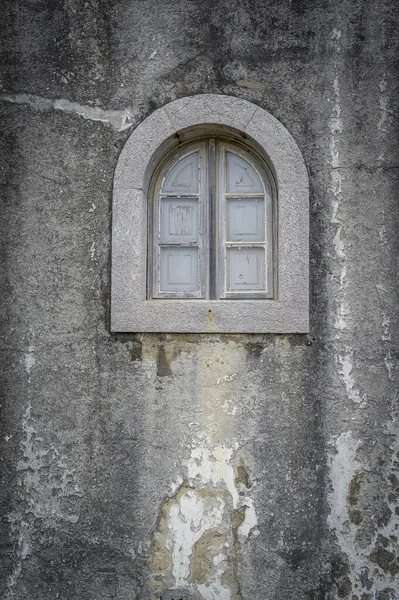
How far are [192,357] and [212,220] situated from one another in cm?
88

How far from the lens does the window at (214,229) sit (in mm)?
4016

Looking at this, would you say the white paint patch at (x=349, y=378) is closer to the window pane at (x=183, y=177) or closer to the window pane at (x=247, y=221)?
the window pane at (x=247, y=221)

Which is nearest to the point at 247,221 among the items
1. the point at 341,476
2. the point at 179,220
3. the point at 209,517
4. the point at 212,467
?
the point at 179,220

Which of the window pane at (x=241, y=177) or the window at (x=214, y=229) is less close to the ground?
the window pane at (x=241, y=177)

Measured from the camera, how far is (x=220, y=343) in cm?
383

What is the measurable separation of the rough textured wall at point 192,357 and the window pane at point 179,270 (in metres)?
0.36

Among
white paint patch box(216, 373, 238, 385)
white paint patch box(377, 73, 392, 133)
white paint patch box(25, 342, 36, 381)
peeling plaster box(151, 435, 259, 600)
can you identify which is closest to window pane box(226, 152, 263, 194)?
white paint patch box(377, 73, 392, 133)

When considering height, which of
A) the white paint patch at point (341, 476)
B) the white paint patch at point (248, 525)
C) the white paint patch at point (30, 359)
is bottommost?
the white paint patch at point (248, 525)

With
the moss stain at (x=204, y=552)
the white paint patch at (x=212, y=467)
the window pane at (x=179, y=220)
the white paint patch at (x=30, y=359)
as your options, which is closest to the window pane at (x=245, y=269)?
the window pane at (x=179, y=220)

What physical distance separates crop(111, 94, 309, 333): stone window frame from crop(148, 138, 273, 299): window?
0.33ft

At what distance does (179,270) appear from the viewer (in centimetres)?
405

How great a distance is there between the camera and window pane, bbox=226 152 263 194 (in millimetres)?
4062

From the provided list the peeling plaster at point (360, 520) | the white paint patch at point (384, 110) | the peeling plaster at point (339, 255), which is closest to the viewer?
the peeling plaster at point (360, 520)

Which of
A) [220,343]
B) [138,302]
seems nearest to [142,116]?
[138,302]
